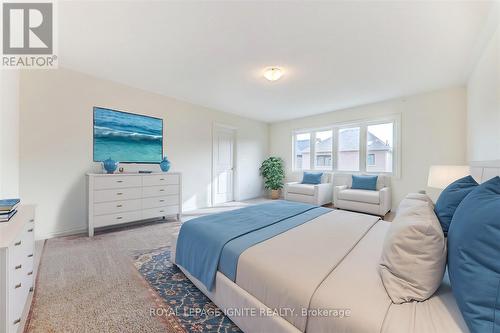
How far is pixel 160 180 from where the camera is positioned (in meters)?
3.72

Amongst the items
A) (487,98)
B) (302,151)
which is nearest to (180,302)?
(487,98)

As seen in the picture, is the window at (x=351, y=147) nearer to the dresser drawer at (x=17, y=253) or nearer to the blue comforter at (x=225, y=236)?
the blue comforter at (x=225, y=236)

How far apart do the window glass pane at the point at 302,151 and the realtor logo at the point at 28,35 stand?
5515 millimetres

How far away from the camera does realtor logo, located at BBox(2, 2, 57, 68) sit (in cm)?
195

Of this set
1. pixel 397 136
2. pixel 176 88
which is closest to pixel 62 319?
pixel 176 88

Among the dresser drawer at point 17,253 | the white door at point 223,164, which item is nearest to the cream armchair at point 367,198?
the white door at point 223,164

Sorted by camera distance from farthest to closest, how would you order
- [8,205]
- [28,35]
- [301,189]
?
[301,189] → [28,35] → [8,205]

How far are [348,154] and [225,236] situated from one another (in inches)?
184

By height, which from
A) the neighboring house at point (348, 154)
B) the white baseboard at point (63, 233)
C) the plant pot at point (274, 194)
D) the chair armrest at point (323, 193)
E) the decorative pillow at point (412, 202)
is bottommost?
the white baseboard at point (63, 233)

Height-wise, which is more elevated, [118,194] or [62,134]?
[62,134]

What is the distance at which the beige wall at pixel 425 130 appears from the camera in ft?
12.4

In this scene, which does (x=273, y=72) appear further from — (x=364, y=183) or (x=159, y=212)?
(x=364, y=183)

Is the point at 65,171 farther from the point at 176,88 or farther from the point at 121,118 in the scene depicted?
the point at 176,88

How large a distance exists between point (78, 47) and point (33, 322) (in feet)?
9.37
